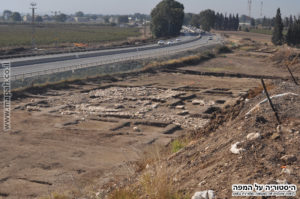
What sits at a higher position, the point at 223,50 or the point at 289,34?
the point at 289,34

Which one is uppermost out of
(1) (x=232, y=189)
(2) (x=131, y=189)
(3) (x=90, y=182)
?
(1) (x=232, y=189)

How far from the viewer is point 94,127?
69.2ft

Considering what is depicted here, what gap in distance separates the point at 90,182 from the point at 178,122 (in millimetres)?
9498

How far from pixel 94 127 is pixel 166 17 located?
87.0 m

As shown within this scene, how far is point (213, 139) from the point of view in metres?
11.2

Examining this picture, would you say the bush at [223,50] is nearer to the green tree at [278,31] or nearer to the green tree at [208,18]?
the green tree at [278,31]

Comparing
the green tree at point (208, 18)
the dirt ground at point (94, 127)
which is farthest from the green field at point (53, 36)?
the dirt ground at point (94, 127)

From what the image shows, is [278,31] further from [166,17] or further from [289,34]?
[166,17]

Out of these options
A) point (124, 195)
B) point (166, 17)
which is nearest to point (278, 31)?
point (166, 17)

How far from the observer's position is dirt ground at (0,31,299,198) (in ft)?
44.4

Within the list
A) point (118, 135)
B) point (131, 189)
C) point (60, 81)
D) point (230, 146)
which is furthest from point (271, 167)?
point (60, 81)

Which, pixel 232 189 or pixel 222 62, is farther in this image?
pixel 222 62

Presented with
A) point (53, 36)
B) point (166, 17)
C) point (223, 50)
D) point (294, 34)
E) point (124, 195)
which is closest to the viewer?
point (124, 195)

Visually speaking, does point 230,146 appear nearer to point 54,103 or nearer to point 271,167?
point 271,167
